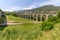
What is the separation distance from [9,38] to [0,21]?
23913 millimetres

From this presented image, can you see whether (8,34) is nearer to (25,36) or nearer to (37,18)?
(25,36)

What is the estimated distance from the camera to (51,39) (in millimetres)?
6098

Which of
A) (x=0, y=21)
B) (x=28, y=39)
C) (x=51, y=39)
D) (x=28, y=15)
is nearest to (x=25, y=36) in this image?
(x=28, y=39)

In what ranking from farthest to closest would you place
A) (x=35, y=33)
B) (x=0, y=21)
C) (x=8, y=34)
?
(x=0, y=21)
(x=8, y=34)
(x=35, y=33)

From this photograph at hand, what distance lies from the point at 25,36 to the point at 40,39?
76 cm

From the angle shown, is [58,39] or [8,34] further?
[8,34]

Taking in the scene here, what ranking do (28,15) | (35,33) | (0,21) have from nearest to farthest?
1. (35,33)
2. (0,21)
3. (28,15)

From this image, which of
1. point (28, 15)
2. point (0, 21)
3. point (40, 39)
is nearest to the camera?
point (40, 39)

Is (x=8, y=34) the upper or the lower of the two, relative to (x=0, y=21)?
upper

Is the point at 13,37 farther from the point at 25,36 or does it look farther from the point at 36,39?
the point at 36,39

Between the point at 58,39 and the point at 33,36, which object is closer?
the point at 58,39

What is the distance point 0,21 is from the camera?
3131 cm

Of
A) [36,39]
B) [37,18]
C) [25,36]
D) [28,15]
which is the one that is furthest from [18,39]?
[28,15]

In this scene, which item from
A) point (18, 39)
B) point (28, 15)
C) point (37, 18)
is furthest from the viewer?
point (28, 15)
